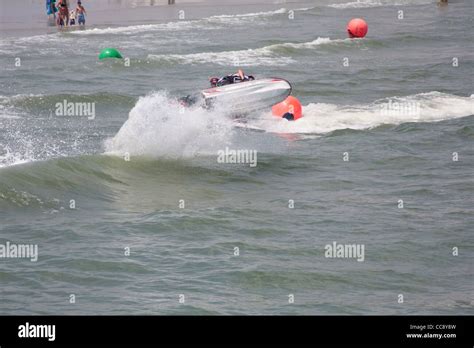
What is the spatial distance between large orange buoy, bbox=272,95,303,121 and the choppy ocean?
247mm

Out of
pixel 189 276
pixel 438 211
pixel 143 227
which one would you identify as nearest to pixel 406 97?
pixel 438 211

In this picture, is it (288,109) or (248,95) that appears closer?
(248,95)

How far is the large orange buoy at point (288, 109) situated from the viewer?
24922mm

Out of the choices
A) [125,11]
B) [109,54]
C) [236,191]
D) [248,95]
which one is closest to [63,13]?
[125,11]

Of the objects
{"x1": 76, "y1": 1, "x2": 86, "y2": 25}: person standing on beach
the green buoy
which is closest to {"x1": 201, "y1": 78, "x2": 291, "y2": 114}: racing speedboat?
the green buoy

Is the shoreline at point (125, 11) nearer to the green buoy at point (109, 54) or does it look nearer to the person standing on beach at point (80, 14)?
the person standing on beach at point (80, 14)

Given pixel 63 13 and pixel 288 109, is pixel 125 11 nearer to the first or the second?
pixel 63 13

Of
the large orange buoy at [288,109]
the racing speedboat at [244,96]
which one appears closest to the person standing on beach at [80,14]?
the large orange buoy at [288,109]

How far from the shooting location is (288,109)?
25.1 m

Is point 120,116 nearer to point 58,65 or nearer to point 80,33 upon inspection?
point 58,65

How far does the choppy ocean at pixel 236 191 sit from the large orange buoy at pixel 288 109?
25 cm

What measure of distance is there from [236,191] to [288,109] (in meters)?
7.21

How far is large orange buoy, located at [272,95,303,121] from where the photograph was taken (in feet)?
81.8
